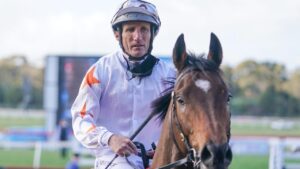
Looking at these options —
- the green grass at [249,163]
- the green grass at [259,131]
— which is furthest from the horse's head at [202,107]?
the green grass at [259,131]

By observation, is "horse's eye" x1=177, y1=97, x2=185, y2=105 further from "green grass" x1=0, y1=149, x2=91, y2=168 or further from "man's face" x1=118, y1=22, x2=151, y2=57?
"green grass" x1=0, y1=149, x2=91, y2=168

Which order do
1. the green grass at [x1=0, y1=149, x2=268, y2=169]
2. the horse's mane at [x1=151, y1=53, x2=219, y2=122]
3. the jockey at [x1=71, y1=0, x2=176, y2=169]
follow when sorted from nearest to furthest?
the horse's mane at [x1=151, y1=53, x2=219, y2=122] < the jockey at [x1=71, y1=0, x2=176, y2=169] < the green grass at [x1=0, y1=149, x2=268, y2=169]

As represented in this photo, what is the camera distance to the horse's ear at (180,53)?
4.22 meters

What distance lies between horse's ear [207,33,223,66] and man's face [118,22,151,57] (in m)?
0.90

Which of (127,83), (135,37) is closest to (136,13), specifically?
(135,37)

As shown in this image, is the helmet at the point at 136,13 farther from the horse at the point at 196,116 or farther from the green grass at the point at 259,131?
the green grass at the point at 259,131

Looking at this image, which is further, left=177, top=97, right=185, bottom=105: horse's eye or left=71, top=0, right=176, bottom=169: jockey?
left=71, top=0, right=176, bottom=169: jockey

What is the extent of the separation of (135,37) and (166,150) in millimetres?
1089

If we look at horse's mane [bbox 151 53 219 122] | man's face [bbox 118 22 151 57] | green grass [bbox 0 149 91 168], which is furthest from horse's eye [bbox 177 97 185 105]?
green grass [bbox 0 149 91 168]

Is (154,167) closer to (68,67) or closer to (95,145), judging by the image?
(95,145)

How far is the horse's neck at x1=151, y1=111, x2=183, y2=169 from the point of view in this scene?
426 cm

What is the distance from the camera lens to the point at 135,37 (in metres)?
5.02

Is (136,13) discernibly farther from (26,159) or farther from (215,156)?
(26,159)

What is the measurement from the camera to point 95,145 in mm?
4766
